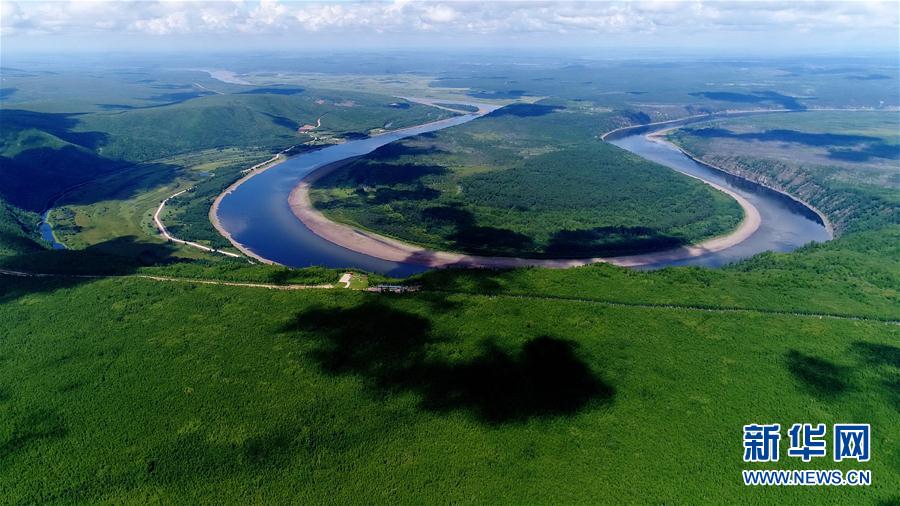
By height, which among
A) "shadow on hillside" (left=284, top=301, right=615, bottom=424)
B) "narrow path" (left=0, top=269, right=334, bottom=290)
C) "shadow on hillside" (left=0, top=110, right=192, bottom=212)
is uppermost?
"shadow on hillside" (left=0, top=110, right=192, bottom=212)

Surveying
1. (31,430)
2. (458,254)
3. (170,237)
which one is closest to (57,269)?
→ (31,430)

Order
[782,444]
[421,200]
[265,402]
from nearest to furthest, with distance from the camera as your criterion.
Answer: [782,444] < [265,402] < [421,200]

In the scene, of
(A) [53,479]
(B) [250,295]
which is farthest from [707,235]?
(A) [53,479]

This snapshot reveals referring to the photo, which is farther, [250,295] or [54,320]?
[250,295]

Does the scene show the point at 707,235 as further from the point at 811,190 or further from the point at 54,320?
the point at 54,320

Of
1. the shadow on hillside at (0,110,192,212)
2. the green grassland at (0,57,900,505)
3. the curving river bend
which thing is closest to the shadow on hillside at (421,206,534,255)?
the curving river bend

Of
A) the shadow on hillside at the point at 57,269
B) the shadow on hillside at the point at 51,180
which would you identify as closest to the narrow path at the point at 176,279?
the shadow on hillside at the point at 57,269

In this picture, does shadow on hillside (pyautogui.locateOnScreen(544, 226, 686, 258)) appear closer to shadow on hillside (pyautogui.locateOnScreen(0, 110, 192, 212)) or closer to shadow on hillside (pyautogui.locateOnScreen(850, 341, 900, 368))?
shadow on hillside (pyautogui.locateOnScreen(850, 341, 900, 368))

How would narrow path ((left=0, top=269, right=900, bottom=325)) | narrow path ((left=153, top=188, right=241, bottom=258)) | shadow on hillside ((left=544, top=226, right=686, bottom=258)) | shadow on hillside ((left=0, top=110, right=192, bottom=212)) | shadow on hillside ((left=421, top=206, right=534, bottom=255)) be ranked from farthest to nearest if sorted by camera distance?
shadow on hillside ((left=0, top=110, right=192, bottom=212))
shadow on hillside ((left=421, top=206, right=534, bottom=255))
narrow path ((left=153, top=188, right=241, bottom=258))
shadow on hillside ((left=544, top=226, right=686, bottom=258))
narrow path ((left=0, top=269, right=900, bottom=325))
